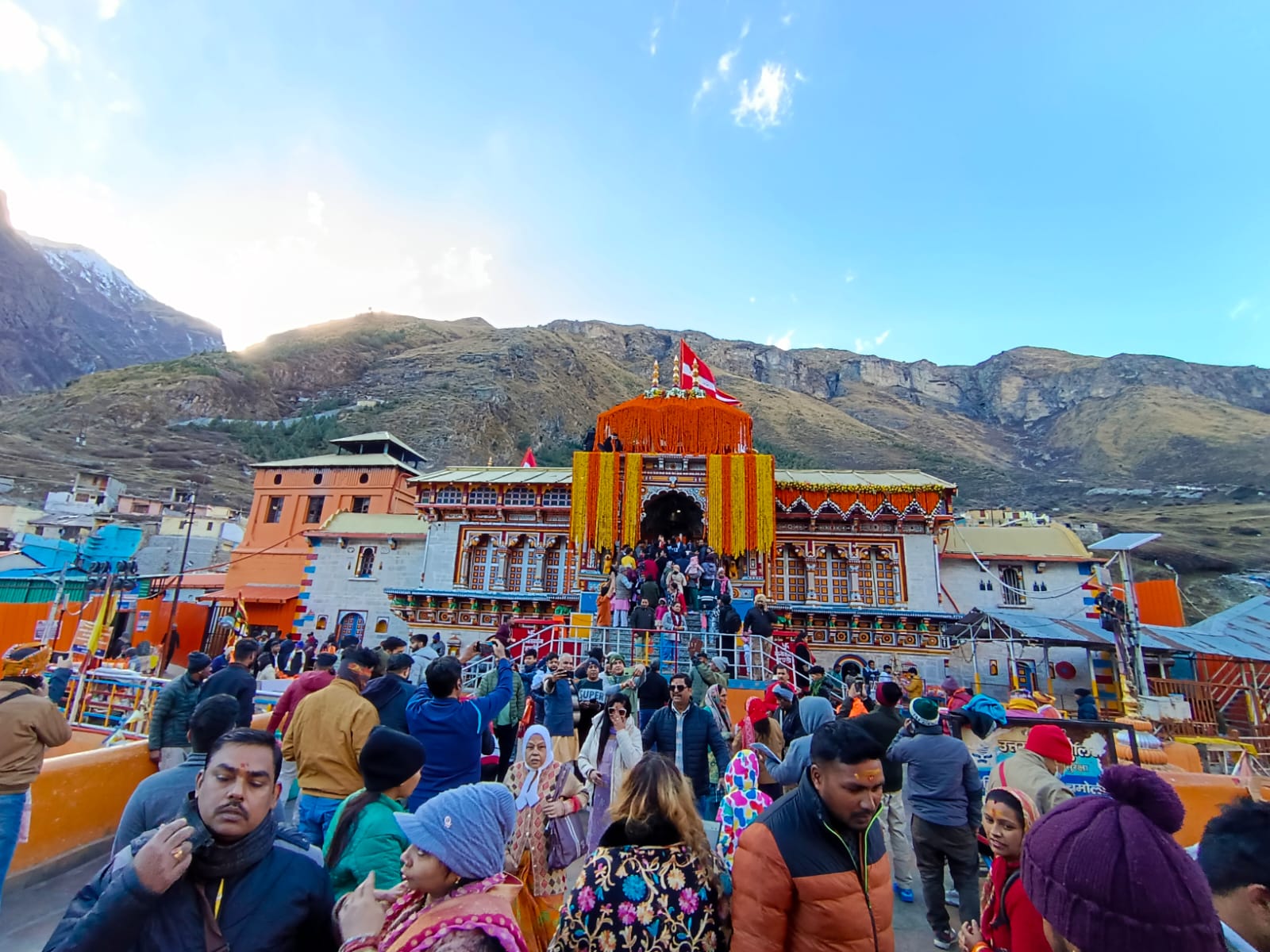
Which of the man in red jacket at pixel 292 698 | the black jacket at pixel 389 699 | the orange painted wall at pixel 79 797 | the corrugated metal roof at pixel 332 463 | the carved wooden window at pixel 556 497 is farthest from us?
the corrugated metal roof at pixel 332 463

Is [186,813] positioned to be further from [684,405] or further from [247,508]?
[247,508]

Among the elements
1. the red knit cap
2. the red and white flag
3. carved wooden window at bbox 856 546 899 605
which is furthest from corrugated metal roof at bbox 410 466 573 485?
the red knit cap

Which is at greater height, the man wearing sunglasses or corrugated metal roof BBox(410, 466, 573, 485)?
corrugated metal roof BBox(410, 466, 573, 485)

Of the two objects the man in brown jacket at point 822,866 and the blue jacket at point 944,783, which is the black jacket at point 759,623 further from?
the man in brown jacket at point 822,866

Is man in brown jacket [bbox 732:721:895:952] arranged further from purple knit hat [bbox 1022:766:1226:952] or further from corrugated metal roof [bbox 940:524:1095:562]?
corrugated metal roof [bbox 940:524:1095:562]

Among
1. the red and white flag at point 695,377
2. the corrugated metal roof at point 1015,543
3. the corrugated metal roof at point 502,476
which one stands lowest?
the corrugated metal roof at point 1015,543

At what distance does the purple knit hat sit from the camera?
56.8 inches

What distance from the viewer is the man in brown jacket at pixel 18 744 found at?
402 cm

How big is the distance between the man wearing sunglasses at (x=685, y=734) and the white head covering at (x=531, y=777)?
1.30m

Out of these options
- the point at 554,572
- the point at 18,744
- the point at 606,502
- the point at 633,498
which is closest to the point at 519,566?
the point at 554,572

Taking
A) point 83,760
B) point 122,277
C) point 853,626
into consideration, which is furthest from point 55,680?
point 122,277

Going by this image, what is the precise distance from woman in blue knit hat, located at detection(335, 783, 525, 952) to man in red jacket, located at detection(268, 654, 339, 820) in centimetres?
365

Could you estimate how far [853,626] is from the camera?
19828 millimetres

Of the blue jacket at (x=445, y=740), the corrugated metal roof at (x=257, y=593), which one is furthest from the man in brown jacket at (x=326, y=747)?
the corrugated metal roof at (x=257, y=593)
